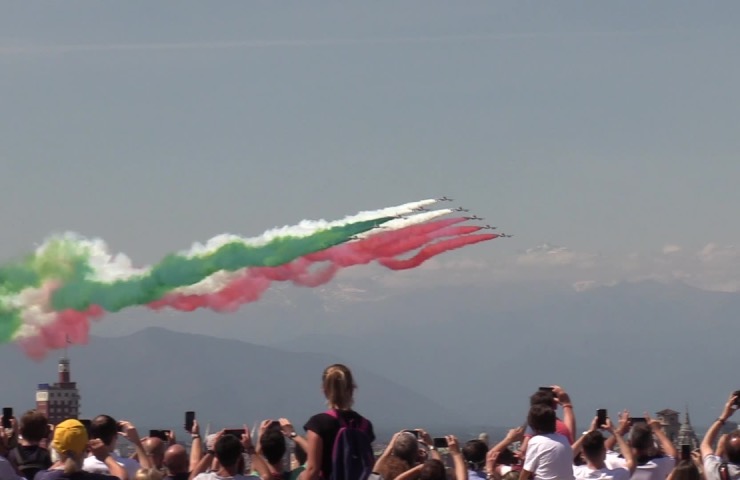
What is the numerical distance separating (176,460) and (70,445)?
8.18ft

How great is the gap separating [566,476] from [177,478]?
16.6 ft

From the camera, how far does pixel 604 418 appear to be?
2105 centimetres

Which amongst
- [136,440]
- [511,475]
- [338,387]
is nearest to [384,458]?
[338,387]

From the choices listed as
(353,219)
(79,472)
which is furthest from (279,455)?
(353,219)

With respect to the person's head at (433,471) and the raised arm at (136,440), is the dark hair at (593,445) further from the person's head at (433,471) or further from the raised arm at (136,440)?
the raised arm at (136,440)

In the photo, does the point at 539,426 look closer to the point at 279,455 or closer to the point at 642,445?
the point at 642,445

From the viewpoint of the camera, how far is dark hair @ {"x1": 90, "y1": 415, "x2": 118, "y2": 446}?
18984mm

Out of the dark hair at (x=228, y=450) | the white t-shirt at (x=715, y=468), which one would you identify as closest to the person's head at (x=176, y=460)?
the dark hair at (x=228, y=450)

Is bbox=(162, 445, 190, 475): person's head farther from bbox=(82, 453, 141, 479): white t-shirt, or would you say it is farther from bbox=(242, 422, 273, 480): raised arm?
bbox=(242, 422, 273, 480): raised arm

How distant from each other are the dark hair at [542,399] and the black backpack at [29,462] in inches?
249

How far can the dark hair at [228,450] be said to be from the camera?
59.3 ft

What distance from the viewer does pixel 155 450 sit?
20.4 meters

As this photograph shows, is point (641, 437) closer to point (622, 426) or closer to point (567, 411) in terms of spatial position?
point (622, 426)

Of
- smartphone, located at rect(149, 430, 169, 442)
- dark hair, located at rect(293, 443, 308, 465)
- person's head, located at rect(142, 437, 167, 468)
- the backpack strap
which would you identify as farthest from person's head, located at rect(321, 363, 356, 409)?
the backpack strap
